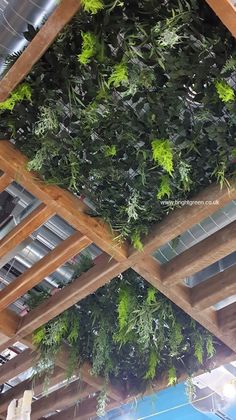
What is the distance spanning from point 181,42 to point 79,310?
1551mm

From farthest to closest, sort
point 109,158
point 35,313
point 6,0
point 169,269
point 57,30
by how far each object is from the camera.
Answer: point 35,313
point 169,269
point 109,158
point 6,0
point 57,30

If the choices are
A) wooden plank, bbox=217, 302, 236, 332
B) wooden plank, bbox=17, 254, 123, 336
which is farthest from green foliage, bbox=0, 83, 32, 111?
wooden plank, bbox=217, 302, 236, 332

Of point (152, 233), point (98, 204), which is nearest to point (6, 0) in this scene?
point (98, 204)

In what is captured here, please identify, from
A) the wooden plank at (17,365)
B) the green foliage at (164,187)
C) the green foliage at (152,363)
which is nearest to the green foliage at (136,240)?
the green foliage at (164,187)

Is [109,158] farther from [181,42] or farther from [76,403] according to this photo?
[76,403]

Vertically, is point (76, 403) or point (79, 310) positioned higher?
point (79, 310)

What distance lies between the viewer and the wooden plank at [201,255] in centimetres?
188

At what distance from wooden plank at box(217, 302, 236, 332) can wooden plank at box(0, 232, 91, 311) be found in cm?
86

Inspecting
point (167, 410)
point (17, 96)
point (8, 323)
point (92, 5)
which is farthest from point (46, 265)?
point (167, 410)

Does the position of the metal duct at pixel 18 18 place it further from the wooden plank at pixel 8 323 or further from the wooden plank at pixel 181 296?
the wooden plank at pixel 8 323

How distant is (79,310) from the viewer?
2.49m

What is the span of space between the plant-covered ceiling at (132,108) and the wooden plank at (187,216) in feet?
0.13

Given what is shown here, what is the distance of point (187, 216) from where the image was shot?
1.79 metres

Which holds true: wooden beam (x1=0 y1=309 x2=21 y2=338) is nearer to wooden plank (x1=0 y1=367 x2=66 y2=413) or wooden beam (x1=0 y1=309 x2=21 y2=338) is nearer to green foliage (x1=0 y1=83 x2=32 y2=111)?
wooden plank (x1=0 y1=367 x2=66 y2=413)
